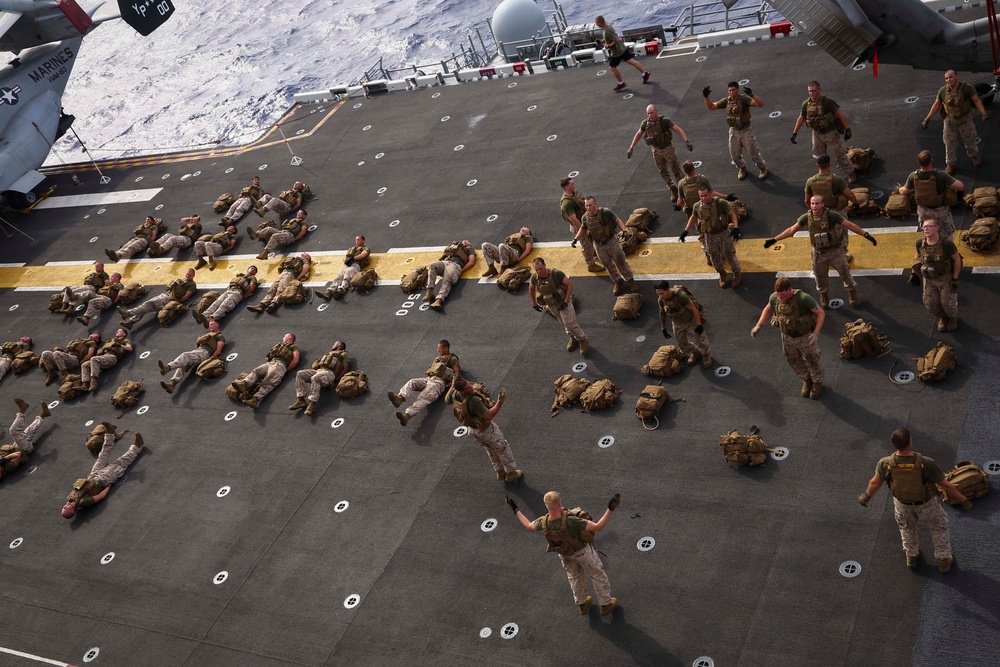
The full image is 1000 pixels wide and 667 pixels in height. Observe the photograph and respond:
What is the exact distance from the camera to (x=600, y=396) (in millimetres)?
16812

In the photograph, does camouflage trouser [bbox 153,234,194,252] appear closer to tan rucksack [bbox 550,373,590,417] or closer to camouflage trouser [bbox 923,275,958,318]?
tan rucksack [bbox 550,373,590,417]

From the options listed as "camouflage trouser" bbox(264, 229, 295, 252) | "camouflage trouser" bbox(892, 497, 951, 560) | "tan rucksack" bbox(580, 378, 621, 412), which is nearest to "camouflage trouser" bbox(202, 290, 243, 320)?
"camouflage trouser" bbox(264, 229, 295, 252)

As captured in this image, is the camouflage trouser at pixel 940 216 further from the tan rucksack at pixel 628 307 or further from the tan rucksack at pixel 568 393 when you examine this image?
the tan rucksack at pixel 568 393

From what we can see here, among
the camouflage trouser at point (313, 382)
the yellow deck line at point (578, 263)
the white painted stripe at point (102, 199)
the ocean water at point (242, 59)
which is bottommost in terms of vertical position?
the ocean water at point (242, 59)

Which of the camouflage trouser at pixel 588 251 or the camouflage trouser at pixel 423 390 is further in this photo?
the camouflage trouser at pixel 588 251

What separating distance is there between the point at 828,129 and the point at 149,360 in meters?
18.4

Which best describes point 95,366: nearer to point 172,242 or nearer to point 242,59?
point 172,242

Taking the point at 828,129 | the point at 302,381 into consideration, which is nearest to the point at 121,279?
the point at 302,381

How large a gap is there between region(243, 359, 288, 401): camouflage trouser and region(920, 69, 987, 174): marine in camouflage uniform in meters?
15.5

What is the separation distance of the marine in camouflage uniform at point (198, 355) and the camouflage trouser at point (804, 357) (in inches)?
576

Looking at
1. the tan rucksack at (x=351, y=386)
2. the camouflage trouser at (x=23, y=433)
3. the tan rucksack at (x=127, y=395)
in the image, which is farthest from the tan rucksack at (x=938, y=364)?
the camouflage trouser at (x=23, y=433)

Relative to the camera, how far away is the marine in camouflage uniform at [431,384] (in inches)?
715

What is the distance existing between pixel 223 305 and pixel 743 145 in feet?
48.3

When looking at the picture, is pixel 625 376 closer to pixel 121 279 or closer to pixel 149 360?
pixel 149 360
